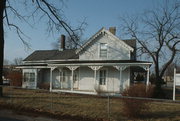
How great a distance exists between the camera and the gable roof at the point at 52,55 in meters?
27.1

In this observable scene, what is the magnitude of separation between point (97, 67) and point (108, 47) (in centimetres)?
317

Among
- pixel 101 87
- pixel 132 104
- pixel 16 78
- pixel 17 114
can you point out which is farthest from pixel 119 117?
pixel 16 78

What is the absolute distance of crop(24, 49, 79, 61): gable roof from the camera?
2708 centimetres

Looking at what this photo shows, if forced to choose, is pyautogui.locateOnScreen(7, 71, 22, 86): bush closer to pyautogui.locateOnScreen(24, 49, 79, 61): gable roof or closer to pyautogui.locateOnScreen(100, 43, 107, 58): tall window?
pyautogui.locateOnScreen(24, 49, 79, 61): gable roof

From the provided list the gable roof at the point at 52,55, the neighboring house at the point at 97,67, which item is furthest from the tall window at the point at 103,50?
the gable roof at the point at 52,55

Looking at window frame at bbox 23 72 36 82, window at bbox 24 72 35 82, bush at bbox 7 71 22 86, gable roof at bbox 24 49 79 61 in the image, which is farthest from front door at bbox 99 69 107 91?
bush at bbox 7 71 22 86

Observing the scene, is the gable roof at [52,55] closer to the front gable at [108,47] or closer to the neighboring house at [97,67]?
the neighboring house at [97,67]

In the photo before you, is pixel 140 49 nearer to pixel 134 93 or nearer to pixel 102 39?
pixel 102 39

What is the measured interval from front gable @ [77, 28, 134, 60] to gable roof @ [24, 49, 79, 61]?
2.91m

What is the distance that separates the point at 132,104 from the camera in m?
8.89

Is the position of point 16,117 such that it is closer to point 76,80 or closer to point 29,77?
point 76,80

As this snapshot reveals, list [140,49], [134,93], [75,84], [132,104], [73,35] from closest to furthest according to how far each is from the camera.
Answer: [132,104], [134,93], [73,35], [75,84], [140,49]

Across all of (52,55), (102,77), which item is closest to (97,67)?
(102,77)

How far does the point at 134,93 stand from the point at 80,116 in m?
2.84
